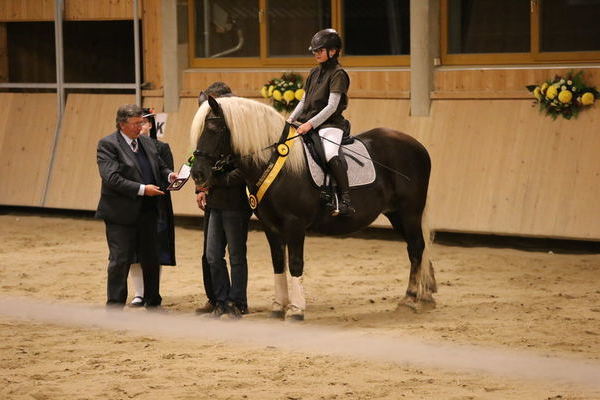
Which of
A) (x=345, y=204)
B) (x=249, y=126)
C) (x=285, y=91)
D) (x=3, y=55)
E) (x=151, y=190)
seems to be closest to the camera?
(x=249, y=126)

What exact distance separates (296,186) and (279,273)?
2.19 feet

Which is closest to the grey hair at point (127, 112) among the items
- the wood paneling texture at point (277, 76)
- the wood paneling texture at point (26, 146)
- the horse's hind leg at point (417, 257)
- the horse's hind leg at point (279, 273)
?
the horse's hind leg at point (279, 273)

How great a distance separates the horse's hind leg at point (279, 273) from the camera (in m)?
7.61

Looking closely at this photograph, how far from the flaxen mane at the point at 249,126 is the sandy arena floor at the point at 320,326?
1.18 m

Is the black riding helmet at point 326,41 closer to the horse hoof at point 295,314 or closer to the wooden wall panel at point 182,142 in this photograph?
the horse hoof at point 295,314

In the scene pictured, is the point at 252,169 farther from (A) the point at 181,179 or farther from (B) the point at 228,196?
(A) the point at 181,179

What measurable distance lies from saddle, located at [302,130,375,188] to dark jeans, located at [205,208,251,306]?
55 cm

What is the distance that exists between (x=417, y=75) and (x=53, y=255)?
4033mm

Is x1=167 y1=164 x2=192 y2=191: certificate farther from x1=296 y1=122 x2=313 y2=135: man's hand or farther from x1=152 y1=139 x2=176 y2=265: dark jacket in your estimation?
x1=296 y1=122 x2=313 y2=135: man's hand

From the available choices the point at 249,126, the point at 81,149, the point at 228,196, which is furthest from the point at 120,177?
the point at 81,149

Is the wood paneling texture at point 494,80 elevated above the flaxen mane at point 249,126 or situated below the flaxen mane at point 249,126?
above

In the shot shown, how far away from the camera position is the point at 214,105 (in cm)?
706

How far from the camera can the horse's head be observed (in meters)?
7.06

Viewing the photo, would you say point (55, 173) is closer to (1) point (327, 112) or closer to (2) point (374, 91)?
(2) point (374, 91)
